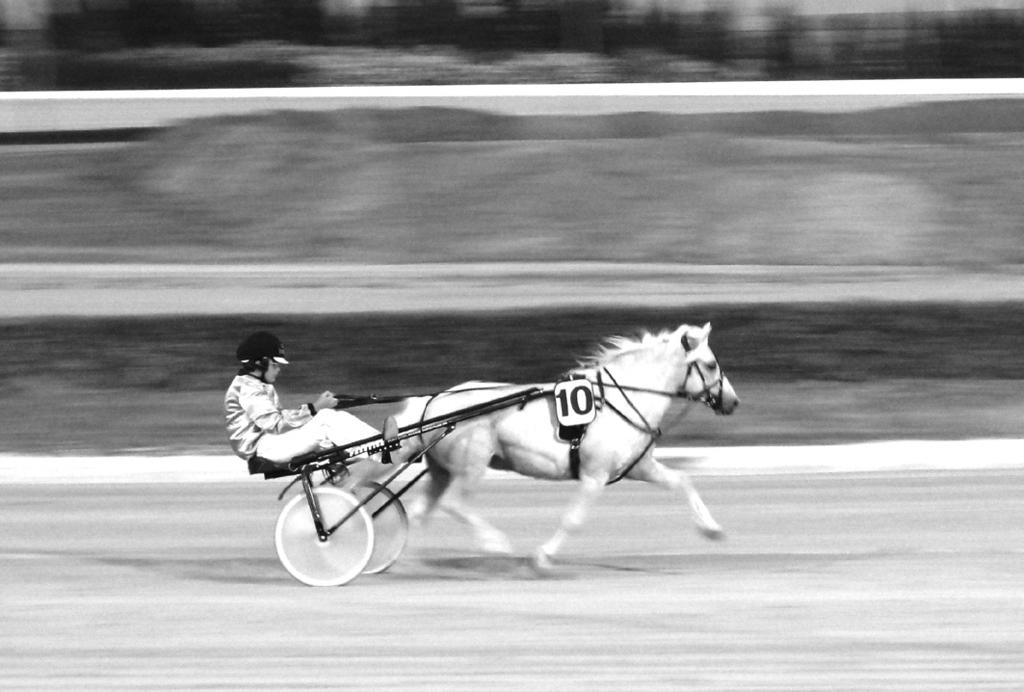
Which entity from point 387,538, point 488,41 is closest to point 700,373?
point 387,538

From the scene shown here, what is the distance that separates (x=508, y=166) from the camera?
58.7ft

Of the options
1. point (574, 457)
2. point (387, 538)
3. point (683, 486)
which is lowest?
point (387, 538)

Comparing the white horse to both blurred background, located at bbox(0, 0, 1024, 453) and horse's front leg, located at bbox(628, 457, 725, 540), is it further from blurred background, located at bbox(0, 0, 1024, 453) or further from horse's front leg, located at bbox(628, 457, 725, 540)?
blurred background, located at bbox(0, 0, 1024, 453)

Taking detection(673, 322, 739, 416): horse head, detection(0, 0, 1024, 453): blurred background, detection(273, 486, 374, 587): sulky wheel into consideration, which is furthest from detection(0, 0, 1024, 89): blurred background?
detection(273, 486, 374, 587): sulky wheel

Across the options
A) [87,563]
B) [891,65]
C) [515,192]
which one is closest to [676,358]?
[87,563]

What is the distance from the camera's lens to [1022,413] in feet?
44.4

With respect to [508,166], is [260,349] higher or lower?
higher

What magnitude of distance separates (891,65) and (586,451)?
11.8 meters

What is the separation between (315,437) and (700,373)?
75.6 inches

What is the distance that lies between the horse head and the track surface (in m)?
0.85

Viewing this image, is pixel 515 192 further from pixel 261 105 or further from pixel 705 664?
pixel 705 664

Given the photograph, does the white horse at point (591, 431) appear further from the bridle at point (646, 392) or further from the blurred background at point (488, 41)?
the blurred background at point (488, 41)

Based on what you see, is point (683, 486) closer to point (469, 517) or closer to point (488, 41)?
point (469, 517)

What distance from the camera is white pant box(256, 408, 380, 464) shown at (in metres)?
7.32
